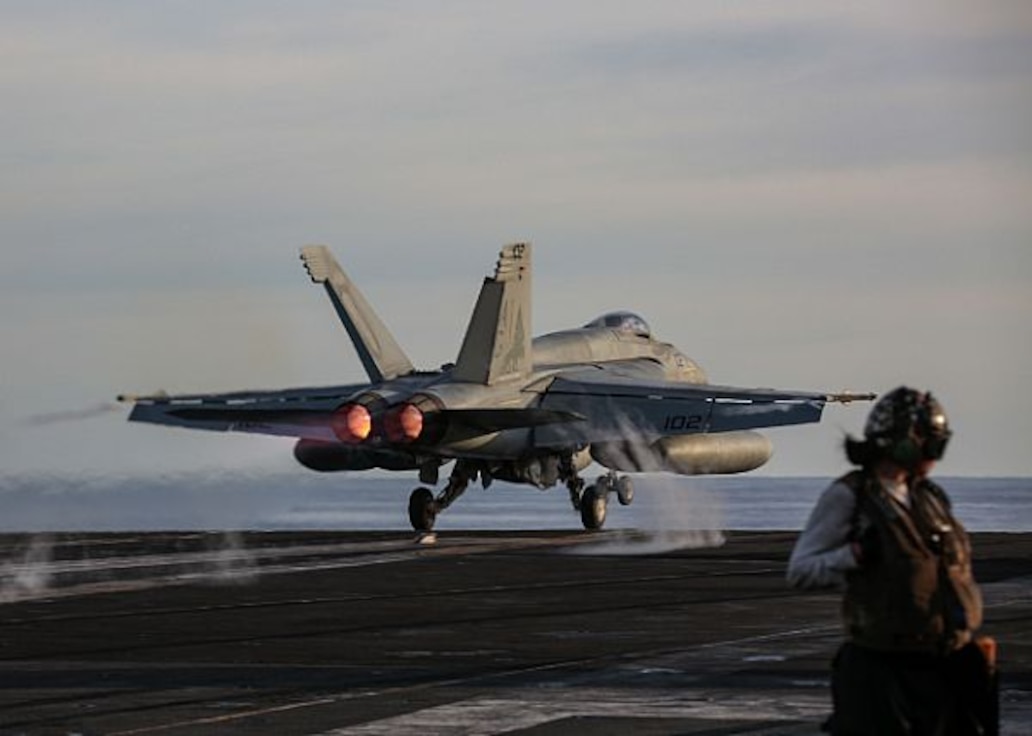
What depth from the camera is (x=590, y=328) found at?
188 feet

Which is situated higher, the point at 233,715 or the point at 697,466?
the point at 697,466

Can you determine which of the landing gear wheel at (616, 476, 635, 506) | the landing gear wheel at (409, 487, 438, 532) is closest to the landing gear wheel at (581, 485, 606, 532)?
the landing gear wheel at (616, 476, 635, 506)

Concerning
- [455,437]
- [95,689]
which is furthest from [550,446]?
[95,689]

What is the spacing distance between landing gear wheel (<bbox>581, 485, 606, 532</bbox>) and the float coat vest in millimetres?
42207

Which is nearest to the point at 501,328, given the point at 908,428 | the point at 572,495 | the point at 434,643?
the point at 572,495

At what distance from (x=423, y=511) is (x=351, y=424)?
20.6 feet

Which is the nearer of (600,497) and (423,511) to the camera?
(423,511)

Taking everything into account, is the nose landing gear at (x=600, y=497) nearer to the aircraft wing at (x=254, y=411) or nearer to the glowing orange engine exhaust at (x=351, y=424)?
the aircraft wing at (x=254, y=411)

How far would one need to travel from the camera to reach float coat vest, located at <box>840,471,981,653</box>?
10.6m

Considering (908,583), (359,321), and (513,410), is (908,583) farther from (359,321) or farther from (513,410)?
(359,321)

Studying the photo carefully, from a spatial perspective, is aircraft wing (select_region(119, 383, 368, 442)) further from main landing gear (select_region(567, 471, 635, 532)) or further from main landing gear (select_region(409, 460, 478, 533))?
main landing gear (select_region(567, 471, 635, 532))

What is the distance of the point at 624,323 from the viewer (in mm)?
57344

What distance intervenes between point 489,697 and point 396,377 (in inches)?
1328

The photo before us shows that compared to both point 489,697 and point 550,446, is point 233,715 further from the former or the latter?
point 550,446
